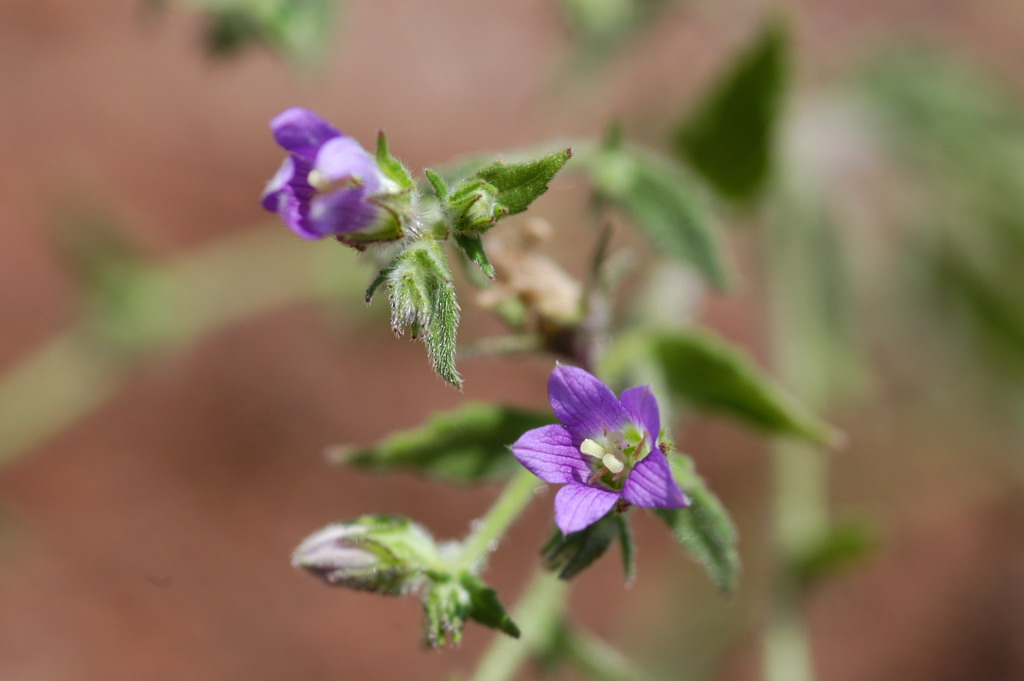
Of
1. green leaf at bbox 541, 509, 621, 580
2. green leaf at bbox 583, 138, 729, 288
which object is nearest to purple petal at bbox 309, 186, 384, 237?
green leaf at bbox 541, 509, 621, 580

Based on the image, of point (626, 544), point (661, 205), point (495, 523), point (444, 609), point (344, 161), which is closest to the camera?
point (344, 161)

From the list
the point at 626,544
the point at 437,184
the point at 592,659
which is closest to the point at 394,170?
the point at 437,184

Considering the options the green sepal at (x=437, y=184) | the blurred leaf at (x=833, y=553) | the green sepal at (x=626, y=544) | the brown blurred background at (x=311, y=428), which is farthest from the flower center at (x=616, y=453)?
the brown blurred background at (x=311, y=428)

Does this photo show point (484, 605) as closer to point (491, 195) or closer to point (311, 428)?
point (491, 195)

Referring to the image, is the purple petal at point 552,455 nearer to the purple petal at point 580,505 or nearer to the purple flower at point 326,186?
the purple petal at point 580,505

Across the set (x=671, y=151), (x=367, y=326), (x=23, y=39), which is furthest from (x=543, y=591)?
(x=23, y=39)

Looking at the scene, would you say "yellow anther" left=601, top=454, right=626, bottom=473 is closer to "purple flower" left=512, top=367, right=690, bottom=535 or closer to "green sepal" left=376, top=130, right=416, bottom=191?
"purple flower" left=512, top=367, right=690, bottom=535
